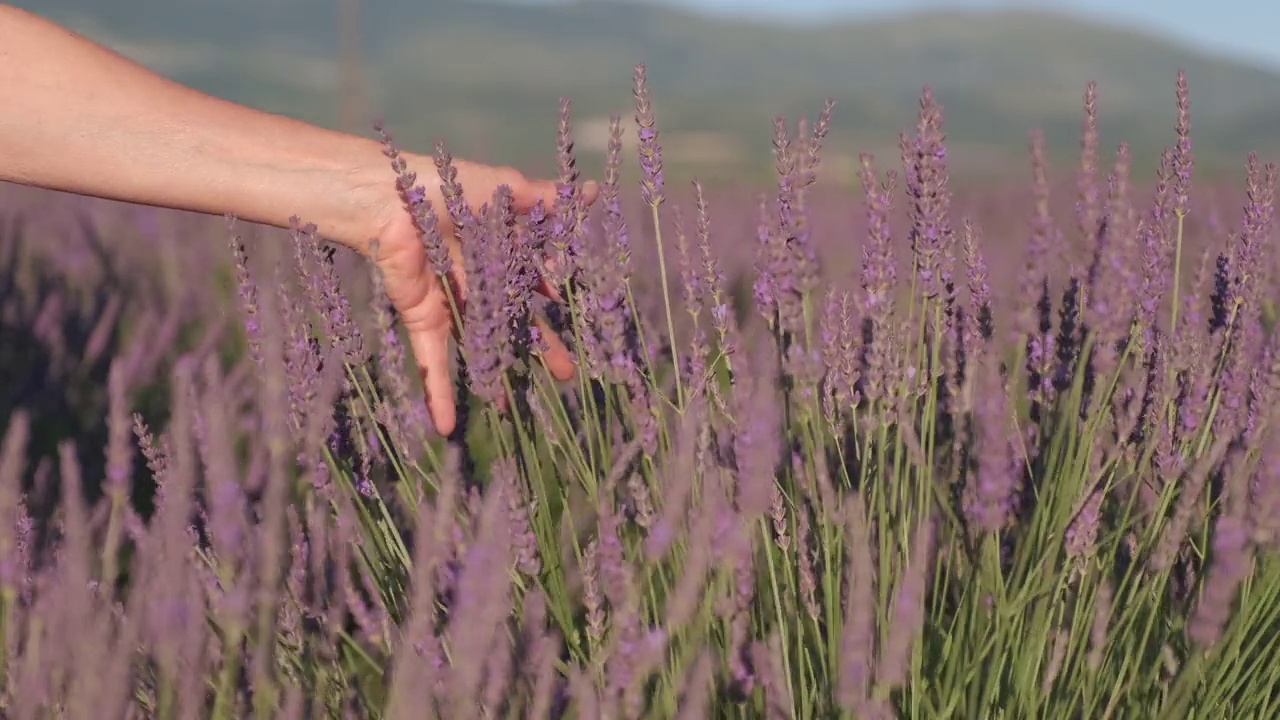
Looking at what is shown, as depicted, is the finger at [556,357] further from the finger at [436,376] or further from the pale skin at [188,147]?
the finger at [436,376]

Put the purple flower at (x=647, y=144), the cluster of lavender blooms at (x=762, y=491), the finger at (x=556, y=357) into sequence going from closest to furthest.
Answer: the cluster of lavender blooms at (x=762, y=491) < the purple flower at (x=647, y=144) < the finger at (x=556, y=357)

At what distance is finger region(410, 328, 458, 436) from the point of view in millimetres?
1826

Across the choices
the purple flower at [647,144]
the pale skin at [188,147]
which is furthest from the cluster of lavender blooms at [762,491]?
the pale skin at [188,147]

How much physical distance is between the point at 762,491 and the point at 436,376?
37.3 inches

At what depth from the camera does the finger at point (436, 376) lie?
5.99 feet

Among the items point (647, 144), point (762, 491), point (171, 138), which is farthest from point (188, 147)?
point (762, 491)

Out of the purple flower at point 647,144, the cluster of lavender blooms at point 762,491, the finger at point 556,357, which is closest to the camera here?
the cluster of lavender blooms at point 762,491

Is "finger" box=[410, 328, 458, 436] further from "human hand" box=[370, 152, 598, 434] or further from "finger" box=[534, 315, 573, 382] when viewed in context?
"finger" box=[534, 315, 573, 382]

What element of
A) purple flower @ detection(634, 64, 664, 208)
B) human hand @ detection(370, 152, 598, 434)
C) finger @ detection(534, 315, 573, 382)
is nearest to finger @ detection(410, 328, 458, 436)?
human hand @ detection(370, 152, 598, 434)

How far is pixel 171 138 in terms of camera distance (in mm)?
1812

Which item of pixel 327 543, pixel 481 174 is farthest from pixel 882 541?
pixel 481 174

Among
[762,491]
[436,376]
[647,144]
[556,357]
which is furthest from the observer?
[436,376]

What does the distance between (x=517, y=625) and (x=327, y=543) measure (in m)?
0.33

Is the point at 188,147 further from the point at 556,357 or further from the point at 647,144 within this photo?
the point at 647,144
